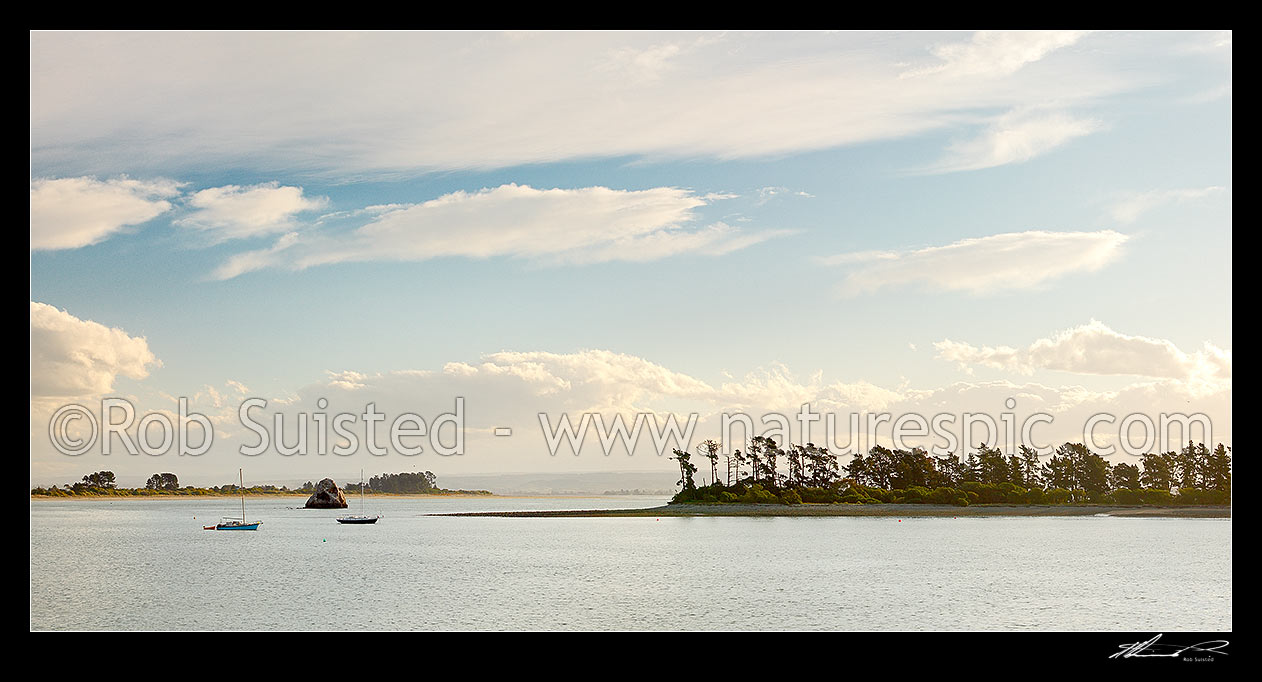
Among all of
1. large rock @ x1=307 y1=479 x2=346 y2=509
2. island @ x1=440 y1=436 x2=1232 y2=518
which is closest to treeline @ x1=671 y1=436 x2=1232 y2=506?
island @ x1=440 y1=436 x2=1232 y2=518

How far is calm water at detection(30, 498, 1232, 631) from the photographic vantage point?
2892cm

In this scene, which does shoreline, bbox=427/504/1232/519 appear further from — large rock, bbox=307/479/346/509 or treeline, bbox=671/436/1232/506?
large rock, bbox=307/479/346/509

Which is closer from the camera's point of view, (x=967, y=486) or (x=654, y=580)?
(x=654, y=580)

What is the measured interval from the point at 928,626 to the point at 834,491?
6488cm

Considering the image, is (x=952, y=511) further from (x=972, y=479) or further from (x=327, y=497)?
(x=327, y=497)

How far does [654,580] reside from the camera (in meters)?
38.3
